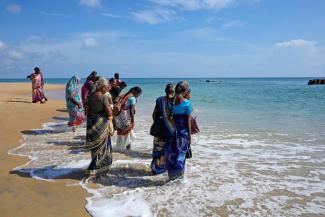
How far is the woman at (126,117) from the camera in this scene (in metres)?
6.87

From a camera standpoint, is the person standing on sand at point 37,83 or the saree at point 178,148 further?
the person standing on sand at point 37,83

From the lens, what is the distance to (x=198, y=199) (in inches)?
185

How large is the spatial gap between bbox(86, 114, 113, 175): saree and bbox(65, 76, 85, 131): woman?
12.1 feet

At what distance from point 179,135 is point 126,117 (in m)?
2.19

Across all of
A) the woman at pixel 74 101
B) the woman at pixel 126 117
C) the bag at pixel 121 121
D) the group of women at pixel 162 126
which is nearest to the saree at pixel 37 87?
the woman at pixel 74 101

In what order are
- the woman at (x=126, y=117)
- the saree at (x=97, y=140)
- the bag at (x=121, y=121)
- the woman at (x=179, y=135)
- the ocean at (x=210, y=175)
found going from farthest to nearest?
the bag at (x=121, y=121)
the woman at (x=126, y=117)
the saree at (x=97, y=140)
the woman at (x=179, y=135)
the ocean at (x=210, y=175)

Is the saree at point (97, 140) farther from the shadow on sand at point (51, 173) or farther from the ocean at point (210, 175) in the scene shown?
the shadow on sand at point (51, 173)

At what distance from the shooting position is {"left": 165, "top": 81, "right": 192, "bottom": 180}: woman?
503 cm

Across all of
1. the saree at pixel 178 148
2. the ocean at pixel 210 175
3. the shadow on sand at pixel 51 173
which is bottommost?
the ocean at pixel 210 175

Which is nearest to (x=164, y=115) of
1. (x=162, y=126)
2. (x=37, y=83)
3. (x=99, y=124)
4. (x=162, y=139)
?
(x=162, y=126)

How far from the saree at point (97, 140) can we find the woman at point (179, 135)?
38.6 inches

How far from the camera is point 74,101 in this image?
8.91 meters

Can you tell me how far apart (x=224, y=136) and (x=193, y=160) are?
2907mm

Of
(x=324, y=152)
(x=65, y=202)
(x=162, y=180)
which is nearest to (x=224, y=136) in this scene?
(x=324, y=152)
